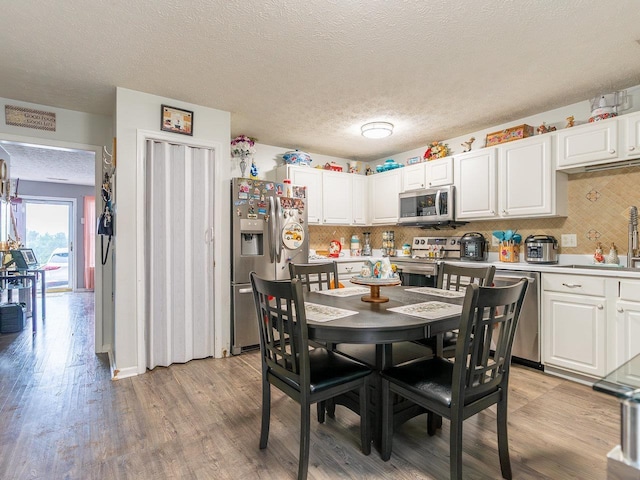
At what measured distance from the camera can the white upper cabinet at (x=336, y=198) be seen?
182 inches

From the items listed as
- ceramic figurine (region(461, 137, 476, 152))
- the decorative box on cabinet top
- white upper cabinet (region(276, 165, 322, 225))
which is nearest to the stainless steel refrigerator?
white upper cabinet (region(276, 165, 322, 225))

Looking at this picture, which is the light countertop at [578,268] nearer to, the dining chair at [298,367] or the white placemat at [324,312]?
the white placemat at [324,312]

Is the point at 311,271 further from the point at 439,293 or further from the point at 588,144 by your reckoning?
the point at 588,144

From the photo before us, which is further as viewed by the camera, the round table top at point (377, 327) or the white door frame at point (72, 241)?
the white door frame at point (72, 241)

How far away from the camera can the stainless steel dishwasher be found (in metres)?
2.96

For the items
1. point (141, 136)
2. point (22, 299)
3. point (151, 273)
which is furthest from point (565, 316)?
point (22, 299)

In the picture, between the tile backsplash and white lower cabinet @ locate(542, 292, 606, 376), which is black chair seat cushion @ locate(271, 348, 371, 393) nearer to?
white lower cabinet @ locate(542, 292, 606, 376)

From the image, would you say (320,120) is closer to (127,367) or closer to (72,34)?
(72,34)

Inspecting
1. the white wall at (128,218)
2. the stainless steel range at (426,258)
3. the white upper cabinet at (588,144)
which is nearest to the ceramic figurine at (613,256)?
the white upper cabinet at (588,144)

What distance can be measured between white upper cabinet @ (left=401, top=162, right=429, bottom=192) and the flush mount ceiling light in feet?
2.77

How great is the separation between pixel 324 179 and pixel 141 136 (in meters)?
2.33

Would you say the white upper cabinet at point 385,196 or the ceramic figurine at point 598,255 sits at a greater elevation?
the white upper cabinet at point 385,196

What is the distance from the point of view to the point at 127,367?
2.87 meters

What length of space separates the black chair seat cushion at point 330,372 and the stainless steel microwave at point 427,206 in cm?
260
